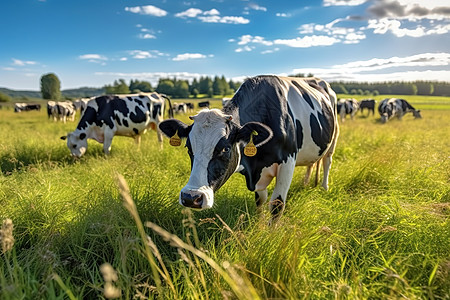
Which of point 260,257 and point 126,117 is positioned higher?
point 126,117

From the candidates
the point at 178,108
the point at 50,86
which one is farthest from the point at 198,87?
the point at 178,108

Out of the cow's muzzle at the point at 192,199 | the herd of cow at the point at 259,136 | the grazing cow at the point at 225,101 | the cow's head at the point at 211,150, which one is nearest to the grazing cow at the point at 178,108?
the grazing cow at the point at 225,101

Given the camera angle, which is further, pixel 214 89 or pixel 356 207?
pixel 214 89

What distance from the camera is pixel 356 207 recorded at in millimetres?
3375

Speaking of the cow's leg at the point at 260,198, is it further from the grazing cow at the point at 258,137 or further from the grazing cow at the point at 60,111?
the grazing cow at the point at 60,111

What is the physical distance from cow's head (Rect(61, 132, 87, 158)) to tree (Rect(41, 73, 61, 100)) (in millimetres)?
109894

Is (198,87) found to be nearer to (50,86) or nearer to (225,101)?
(50,86)

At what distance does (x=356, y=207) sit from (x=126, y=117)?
734cm

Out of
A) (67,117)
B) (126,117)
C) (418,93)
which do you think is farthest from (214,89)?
(126,117)

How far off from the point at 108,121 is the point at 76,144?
1109mm

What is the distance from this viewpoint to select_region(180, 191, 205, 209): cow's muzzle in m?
2.35

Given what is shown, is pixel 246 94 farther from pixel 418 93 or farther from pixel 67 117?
pixel 418 93

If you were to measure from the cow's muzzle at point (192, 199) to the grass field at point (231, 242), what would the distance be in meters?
0.17

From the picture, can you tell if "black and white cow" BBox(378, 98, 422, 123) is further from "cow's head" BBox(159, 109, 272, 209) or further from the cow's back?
"cow's head" BBox(159, 109, 272, 209)
